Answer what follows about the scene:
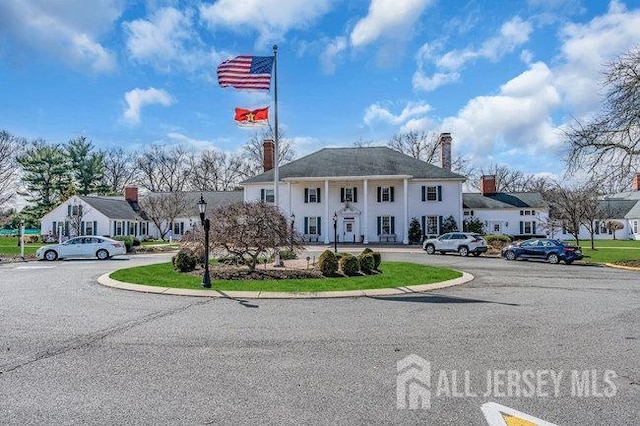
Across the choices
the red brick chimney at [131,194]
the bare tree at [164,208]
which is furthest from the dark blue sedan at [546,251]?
the red brick chimney at [131,194]

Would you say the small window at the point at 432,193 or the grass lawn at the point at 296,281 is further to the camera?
the small window at the point at 432,193

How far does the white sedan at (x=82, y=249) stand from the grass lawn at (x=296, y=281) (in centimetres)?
1127

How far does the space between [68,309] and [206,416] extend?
697 centimetres

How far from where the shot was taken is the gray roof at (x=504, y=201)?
160 ft

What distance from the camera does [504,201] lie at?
163ft

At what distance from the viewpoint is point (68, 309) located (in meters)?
9.62

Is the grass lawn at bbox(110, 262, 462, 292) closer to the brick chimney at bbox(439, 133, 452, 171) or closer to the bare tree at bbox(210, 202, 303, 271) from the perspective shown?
the bare tree at bbox(210, 202, 303, 271)

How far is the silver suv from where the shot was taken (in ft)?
94.3

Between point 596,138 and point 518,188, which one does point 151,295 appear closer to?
point 596,138

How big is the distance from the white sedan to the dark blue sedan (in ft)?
78.2

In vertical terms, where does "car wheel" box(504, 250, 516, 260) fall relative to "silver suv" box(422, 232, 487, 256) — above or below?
below

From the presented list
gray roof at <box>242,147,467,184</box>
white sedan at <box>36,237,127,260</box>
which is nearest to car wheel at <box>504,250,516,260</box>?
gray roof at <box>242,147,467,184</box>

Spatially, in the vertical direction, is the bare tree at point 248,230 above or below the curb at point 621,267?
above

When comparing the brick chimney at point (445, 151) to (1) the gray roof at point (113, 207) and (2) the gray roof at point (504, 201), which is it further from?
(1) the gray roof at point (113, 207)
